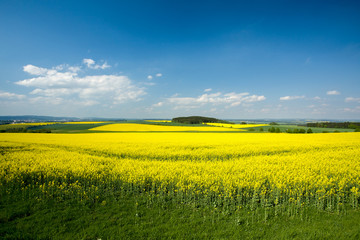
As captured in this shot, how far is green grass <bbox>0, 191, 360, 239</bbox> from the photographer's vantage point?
471 cm

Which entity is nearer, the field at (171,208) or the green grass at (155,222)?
the green grass at (155,222)

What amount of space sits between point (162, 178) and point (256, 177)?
15.9 feet

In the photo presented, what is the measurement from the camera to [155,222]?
17.5 ft

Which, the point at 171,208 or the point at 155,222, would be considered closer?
the point at 155,222

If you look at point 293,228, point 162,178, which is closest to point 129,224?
point 162,178

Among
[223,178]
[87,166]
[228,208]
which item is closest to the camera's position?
[228,208]

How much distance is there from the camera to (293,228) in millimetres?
5027

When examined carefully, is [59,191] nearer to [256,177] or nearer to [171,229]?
[171,229]

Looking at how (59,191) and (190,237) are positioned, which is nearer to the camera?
(190,237)

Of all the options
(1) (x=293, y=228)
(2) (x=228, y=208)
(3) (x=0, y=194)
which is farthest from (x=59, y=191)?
(1) (x=293, y=228)

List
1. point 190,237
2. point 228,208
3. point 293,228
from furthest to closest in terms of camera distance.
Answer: point 228,208 → point 293,228 → point 190,237

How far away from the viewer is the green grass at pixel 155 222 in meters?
4.71

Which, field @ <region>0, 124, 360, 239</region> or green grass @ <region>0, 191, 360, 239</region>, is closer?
green grass @ <region>0, 191, 360, 239</region>

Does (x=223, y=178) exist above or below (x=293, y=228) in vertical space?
above
